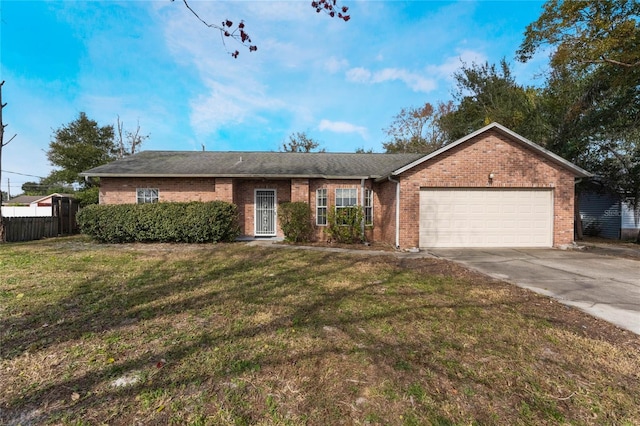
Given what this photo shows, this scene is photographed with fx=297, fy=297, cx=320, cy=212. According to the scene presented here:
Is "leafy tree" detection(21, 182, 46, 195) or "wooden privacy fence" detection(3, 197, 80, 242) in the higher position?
"leafy tree" detection(21, 182, 46, 195)

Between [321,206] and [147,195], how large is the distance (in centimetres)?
730

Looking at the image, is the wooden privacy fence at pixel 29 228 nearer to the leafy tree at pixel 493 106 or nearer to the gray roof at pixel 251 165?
the gray roof at pixel 251 165

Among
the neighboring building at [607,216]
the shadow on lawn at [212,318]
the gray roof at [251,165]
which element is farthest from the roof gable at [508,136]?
the neighboring building at [607,216]

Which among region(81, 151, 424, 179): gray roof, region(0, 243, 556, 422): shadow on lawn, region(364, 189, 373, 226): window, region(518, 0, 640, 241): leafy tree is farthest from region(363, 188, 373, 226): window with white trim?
region(518, 0, 640, 241): leafy tree

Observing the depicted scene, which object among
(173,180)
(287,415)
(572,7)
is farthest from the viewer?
(173,180)

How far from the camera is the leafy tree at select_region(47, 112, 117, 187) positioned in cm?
2872

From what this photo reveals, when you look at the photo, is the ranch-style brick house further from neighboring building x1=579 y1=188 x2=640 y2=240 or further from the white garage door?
neighboring building x1=579 y1=188 x2=640 y2=240

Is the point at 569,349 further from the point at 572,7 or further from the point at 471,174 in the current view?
the point at 572,7

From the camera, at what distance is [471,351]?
3.12 metres

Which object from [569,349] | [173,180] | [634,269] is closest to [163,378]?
[569,349]

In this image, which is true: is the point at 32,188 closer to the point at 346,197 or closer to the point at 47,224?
the point at 47,224

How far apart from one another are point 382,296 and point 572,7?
11715 mm

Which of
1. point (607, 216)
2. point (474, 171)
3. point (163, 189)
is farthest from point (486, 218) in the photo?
point (163, 189)

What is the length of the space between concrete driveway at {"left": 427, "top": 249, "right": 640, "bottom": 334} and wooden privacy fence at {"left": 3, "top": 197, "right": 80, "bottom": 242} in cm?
1632
